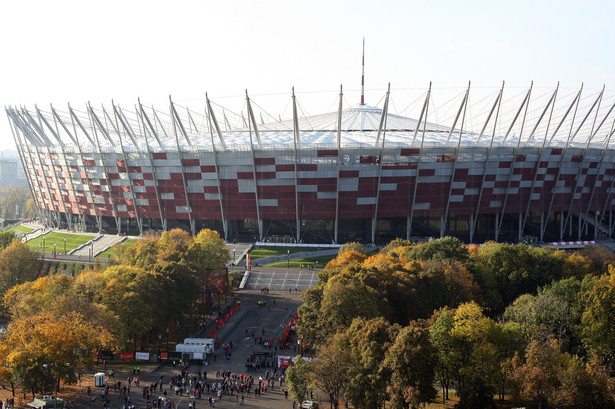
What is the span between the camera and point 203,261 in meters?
67.8

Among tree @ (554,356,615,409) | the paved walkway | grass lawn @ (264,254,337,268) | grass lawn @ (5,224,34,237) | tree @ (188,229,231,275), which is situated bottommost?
the paved walkway

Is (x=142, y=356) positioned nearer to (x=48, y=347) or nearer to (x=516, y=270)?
(x=48, y=347)

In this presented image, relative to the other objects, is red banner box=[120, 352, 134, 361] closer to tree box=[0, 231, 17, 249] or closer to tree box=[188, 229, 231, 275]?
tree box=[188, 229, 231, 275]

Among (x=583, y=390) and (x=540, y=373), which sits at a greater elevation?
(x=540, y=373)

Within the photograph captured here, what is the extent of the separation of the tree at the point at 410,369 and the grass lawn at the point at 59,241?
2774 inches

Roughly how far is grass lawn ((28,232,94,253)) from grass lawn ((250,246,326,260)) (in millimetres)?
30583

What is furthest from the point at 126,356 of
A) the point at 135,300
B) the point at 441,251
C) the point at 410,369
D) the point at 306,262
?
the point at 306,262

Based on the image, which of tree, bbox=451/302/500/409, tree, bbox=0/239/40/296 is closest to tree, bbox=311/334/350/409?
tree, bbox=451/302/500/409

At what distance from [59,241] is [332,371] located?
74.0 meters

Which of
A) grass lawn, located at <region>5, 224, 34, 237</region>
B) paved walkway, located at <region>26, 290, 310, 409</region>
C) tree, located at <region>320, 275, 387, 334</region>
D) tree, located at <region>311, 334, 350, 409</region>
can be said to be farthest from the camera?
grass lawn, located at <region>5, 224, 34, 237</region>

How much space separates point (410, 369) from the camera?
114ft

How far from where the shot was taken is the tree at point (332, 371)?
37.6m

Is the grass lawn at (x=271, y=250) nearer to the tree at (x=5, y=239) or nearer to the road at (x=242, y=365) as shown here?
the road at (x=242, y=365)

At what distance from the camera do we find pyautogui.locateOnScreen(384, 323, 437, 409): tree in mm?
34250
